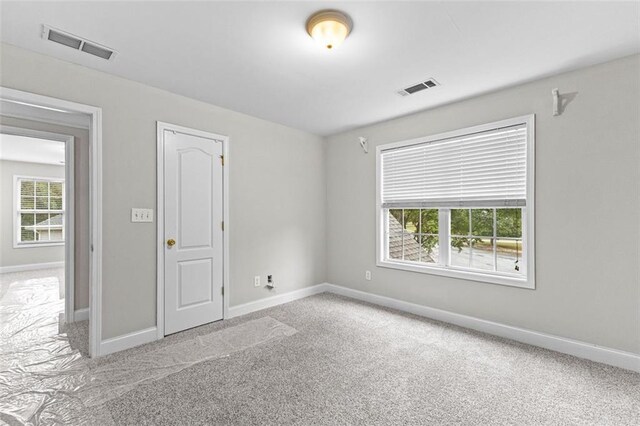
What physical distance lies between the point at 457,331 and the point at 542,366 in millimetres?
A: 790

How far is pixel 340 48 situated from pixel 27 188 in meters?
8.26

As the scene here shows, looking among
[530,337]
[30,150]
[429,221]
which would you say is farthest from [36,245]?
[530,337]

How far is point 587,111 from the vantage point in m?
2.47

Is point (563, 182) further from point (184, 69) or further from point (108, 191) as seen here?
point (108, 191)

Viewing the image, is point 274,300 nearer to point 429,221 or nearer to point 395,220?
point 395,220

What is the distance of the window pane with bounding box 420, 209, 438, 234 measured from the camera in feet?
11.7

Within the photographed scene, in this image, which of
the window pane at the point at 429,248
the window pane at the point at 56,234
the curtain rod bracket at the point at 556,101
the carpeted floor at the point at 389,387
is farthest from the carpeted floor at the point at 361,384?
the window pane at the point at 56,234

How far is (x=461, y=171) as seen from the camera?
3248 millimetres

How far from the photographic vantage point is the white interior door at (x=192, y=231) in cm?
301

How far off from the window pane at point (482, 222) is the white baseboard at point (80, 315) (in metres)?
4.67

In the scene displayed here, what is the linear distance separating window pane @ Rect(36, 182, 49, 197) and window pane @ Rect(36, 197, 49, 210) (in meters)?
0.10

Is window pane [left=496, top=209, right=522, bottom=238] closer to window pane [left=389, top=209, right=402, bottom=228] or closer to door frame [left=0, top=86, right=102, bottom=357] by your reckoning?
window pane [left=389, top=209, right=402, bottom=228]

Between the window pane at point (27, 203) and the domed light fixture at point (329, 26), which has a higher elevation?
the domed light fixture at point (329, 26)

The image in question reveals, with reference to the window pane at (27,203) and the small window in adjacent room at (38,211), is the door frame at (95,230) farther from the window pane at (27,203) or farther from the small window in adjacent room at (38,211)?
the window pane at (27,203)
